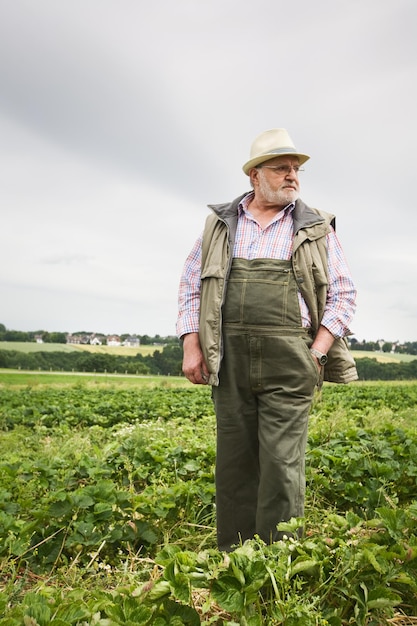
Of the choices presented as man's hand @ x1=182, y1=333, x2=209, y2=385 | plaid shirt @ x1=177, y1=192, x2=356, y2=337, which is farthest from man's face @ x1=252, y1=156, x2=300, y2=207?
man's hand @ x1=182, y1=333, x2=209, y2=385

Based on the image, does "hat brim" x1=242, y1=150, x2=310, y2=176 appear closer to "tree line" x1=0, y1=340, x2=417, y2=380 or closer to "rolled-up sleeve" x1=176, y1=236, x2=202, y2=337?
"rolled-up sleeve" x1=176, y1=236, x2=202, y2=337

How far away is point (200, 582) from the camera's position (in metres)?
2.10

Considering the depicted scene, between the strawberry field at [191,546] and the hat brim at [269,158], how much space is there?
2048 mm

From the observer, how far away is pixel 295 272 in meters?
3.29

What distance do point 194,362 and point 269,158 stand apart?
1322 mm

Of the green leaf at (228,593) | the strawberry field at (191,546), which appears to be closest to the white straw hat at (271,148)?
the strawberry field at (191,546)

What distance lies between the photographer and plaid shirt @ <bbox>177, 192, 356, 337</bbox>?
133 inches

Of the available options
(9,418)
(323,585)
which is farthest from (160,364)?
(323,585)

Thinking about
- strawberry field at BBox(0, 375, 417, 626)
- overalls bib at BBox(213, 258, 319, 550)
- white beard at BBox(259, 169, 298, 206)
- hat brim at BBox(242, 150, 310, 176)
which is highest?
hat brim at BBox(242, 150, 310, 176)

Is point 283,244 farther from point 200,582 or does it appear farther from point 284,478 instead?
point 200,582

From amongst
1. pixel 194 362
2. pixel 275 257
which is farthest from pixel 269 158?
pixel 194 362

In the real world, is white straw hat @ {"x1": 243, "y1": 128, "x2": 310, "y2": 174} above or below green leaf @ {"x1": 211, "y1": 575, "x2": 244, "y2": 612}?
above

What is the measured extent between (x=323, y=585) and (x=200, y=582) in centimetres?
56

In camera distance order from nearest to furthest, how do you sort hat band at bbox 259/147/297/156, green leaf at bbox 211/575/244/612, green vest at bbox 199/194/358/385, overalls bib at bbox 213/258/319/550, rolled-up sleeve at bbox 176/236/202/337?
green leaf at bbox 211/575/244/612
overalls bib at bbox 213/258/319/550
green vest at bbox 199/194/358/385
hat band at bbox 259/147/297/156
rolled-up sleeve at bbox 176/236/202/337
